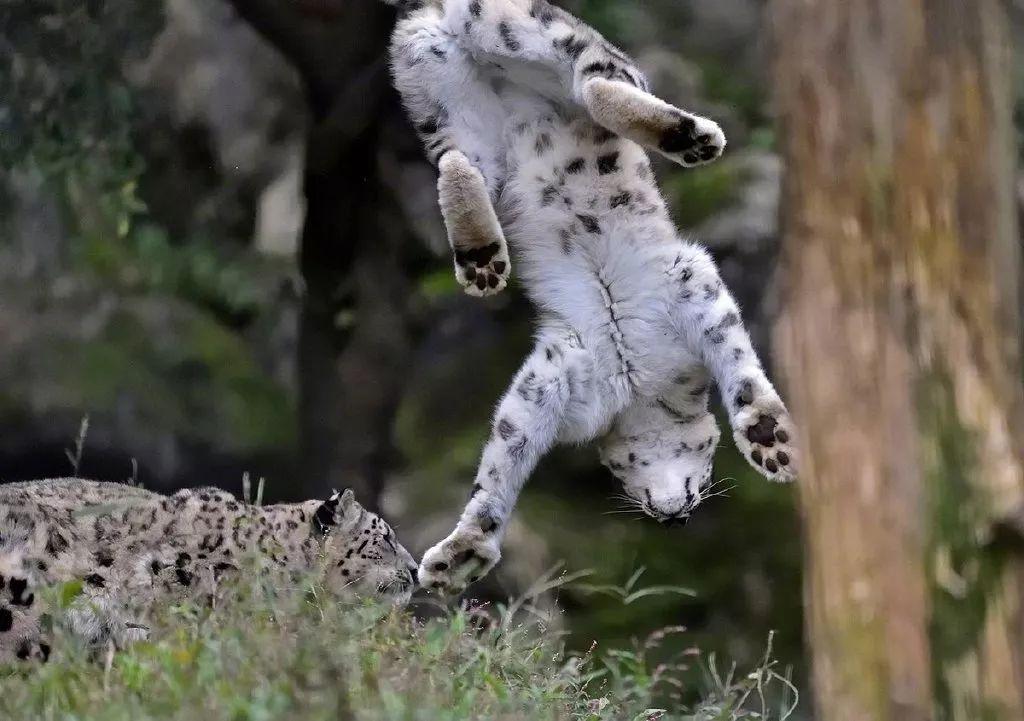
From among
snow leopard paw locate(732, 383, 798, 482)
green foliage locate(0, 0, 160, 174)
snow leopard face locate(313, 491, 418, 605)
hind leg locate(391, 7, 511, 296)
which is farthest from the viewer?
green foliage locate(0, 0, 160, 174)

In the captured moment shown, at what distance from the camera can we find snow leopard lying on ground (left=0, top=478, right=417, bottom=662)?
16.9 feet

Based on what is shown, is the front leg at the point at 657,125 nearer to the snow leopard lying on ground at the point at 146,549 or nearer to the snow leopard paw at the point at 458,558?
the snow leopard paw at the point at 458,558

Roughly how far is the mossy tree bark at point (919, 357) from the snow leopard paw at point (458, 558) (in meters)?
1.86

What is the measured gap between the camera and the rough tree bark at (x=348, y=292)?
807 centimetres

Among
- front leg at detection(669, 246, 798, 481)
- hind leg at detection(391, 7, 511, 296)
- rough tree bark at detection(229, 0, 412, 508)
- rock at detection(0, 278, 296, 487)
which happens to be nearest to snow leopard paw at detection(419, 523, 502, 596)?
front leg at detection(669, 246, 798, 481)

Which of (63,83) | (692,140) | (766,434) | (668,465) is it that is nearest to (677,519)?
(668,465)

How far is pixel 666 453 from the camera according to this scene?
564 centimetres

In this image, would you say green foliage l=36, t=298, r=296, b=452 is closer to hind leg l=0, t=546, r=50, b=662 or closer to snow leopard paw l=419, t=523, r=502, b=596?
hind leg l=0, t=546, r=50, b=662

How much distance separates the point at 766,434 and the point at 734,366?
0.39 meters

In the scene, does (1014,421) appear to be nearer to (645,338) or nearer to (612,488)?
(645,338)

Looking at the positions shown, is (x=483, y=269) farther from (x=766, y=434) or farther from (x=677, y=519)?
(x=677, y=519)

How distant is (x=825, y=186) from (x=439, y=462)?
15.9 feet

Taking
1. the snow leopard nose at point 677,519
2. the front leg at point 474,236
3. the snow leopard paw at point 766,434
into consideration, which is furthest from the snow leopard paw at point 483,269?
the snow leopard nose at point 677,519

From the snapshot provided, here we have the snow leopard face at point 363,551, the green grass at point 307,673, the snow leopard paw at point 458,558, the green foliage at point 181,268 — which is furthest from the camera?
the green foliage at point 181,268
